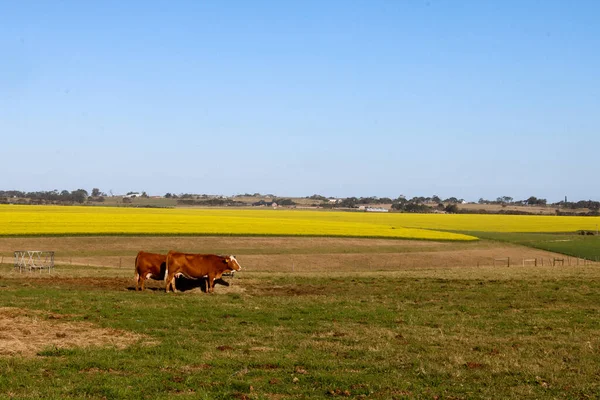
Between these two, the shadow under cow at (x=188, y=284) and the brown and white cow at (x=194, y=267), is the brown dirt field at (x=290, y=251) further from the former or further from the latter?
the brown and white cow at (x=194, y=267)

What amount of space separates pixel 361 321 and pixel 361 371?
683cm

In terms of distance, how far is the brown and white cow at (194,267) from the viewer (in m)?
26.2

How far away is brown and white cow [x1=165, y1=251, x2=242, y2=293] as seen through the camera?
26.2 meters

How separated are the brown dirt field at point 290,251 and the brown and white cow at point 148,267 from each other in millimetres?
17752

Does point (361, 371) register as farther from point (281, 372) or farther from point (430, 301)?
point (430, 301)

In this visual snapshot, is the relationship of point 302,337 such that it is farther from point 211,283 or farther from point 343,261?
point 343,261

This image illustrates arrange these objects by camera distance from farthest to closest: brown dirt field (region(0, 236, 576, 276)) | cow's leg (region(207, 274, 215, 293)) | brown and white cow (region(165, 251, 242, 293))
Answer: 1. brown dirt field (region(0, 236, 576, 276))
2. cow's leg (region(207, 274, 215, 293))
3. brown and white cow (region(165, 251, 242, 293))

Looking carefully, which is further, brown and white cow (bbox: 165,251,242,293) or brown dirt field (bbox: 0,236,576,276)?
brown dirt field (bbox: 0,236,576,276)

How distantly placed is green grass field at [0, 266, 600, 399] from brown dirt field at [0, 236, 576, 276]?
21.3 metres

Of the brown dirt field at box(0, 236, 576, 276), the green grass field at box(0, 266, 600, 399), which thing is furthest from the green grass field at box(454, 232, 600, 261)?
the green grass field at box(0, 266, 600, 399)

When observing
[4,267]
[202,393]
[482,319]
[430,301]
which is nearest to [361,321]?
[482,319]

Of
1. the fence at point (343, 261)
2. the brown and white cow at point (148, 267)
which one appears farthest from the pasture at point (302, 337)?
the fence at point (343, 261)

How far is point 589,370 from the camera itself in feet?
42.3

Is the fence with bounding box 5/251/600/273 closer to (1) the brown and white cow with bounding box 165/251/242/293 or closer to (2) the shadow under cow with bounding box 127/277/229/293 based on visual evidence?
(2) the shadow under cow with bounding box 127/277/229/293
